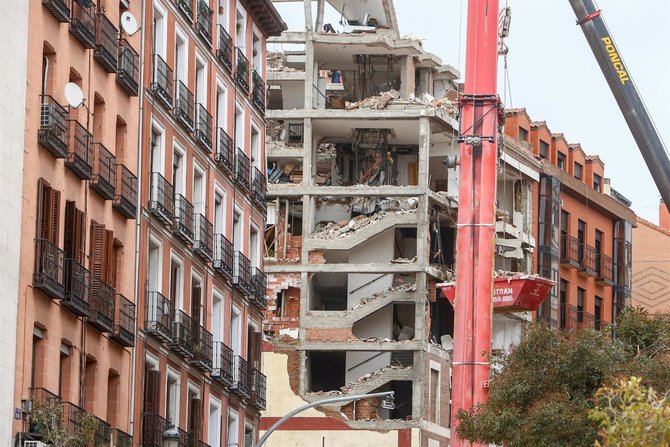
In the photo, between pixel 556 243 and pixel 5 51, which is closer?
pixel 5 51

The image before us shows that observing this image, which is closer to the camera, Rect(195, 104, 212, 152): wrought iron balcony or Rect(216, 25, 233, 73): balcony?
Rect(195, 104, 212, 152): wrought iron balcony

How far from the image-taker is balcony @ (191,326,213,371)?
7525cm

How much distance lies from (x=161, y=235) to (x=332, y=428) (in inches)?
1646

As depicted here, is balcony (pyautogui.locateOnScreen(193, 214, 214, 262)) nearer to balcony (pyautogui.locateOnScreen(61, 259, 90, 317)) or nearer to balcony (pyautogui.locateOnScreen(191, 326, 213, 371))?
balcony (pyautogui.locateOnScreen(191, 326, 213, 371))

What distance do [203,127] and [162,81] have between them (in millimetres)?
6014

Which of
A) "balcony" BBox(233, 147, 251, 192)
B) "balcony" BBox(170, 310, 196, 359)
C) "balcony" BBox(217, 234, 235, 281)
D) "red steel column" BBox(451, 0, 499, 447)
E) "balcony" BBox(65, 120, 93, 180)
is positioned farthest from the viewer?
"balcony" BBox(233, 147, 251, 192)

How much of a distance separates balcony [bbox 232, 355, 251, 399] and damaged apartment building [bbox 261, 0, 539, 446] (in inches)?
1098

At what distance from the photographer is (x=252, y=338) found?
282ft

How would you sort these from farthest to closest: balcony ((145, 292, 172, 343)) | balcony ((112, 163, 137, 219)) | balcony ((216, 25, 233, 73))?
balcony ((216, 25, 233, 73)) → balcony ((145, 292, 172, 343)) → balcony ((112, 163, 137, 219))

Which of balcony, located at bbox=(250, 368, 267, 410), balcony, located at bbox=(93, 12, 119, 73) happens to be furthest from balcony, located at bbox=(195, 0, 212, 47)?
balcony, located at bbox=(250, 368, 267, 410)

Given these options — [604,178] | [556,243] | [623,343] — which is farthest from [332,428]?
[623,343]

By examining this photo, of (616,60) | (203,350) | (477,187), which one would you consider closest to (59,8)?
(477,187)

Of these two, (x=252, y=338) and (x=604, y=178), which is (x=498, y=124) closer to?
(x=252, y=338)

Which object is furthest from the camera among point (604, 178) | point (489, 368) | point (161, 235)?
point (604, 178)
